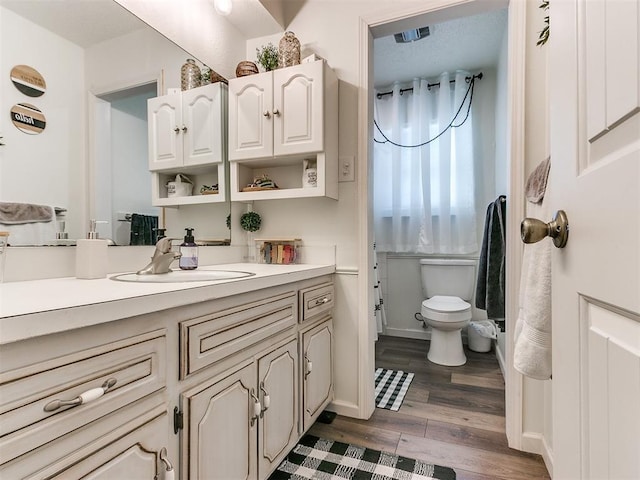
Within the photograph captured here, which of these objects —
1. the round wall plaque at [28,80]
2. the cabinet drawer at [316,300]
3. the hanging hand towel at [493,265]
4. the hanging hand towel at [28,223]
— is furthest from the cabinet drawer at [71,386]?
the hanging hand towel at [493,265]

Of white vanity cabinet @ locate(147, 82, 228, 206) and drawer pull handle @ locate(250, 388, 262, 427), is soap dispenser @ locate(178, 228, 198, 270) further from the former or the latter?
drawer pull handle @ locate(250, 388, 262, 427)

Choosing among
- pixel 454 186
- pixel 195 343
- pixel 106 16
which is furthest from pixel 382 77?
pixel 195 343

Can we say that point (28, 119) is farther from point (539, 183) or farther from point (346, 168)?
point (539, 183)

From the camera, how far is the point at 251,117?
175cm

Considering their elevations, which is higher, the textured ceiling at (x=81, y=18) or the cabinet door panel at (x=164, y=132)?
the textured ceiling at (x=81, y=18)

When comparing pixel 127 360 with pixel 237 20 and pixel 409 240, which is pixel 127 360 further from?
pixel 409 240

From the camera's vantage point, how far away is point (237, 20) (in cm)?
191

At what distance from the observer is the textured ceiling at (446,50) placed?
2307 mm

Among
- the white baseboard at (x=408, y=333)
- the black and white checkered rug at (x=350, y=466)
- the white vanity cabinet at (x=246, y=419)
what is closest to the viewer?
the white vanity cabinet at (x=246, y=419)

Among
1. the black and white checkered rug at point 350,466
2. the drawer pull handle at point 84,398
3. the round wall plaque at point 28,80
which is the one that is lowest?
the black and white checkered rug at point 350,466

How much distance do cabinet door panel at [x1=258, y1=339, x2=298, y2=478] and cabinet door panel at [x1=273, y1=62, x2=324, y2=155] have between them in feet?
3.09

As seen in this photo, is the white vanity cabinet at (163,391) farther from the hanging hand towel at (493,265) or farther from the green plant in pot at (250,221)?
the hanging hand towel at (493,265)

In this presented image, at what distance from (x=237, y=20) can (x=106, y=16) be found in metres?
0.87

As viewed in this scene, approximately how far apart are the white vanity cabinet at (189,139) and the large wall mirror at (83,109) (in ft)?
0.18
